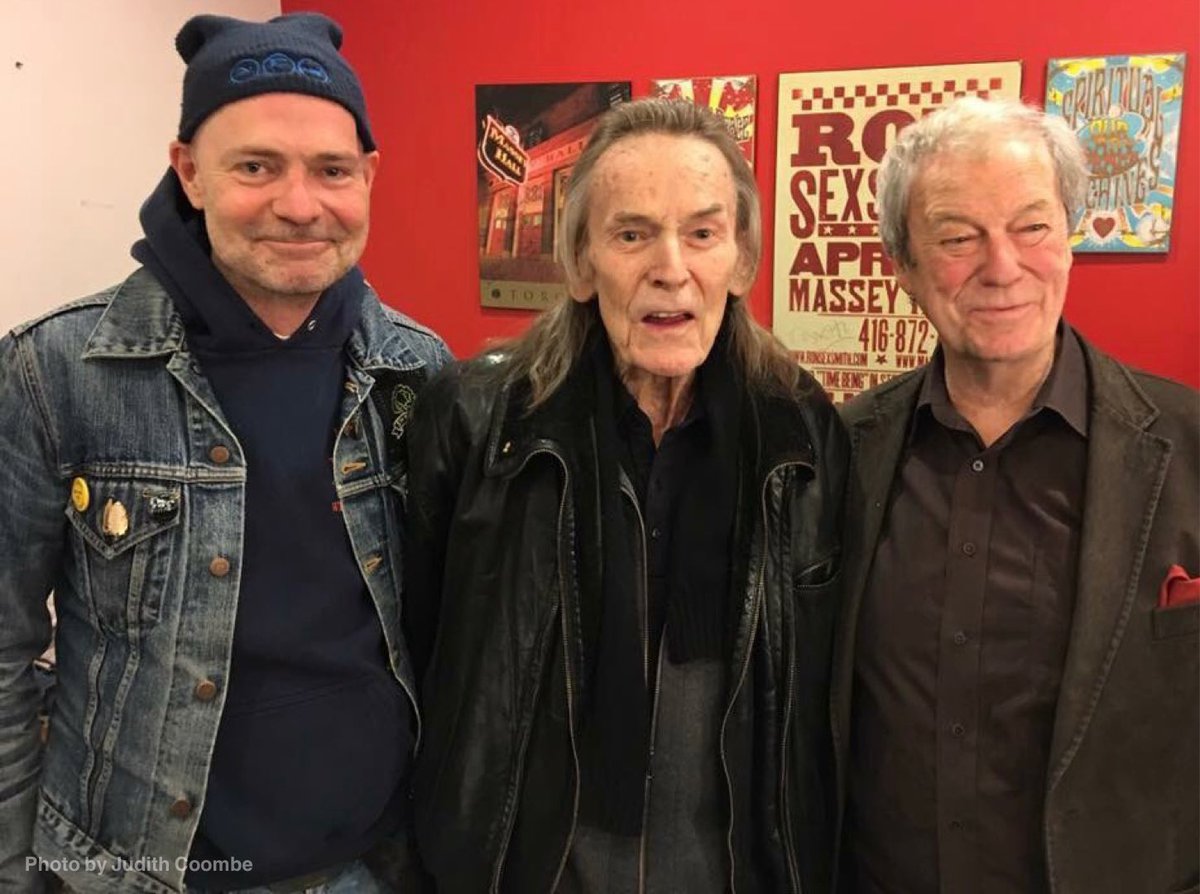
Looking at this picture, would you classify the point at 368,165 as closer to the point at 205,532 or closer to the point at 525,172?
the point at 205,532

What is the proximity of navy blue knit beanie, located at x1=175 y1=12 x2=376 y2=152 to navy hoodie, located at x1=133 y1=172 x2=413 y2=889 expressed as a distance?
0.47ft

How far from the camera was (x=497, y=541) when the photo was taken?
4.86ft

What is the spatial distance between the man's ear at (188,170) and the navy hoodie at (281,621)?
0.08 ft

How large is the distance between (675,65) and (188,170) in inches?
73.2

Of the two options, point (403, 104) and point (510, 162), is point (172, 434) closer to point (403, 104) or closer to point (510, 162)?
point (510, 162)

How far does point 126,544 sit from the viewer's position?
1282 mm

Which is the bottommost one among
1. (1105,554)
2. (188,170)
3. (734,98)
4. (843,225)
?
(1105,554)

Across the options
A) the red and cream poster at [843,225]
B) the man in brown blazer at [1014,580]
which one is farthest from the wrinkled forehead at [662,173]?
the red and cream poster at [843,225]

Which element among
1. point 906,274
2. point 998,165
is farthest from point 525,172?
point 998,165

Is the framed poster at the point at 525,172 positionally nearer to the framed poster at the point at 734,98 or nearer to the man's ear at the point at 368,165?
the framed poster at the point at 734,98

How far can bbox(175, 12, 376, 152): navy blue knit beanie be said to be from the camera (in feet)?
4.27

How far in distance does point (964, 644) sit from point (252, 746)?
3.30 ft

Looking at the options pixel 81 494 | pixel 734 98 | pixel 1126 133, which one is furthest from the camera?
pixel 734 98

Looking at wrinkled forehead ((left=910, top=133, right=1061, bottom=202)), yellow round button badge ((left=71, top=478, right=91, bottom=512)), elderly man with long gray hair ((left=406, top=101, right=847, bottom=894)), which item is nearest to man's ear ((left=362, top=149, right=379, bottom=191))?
elderly man with long gray hair ((left=406, top=101, right=847, bottom=894))
